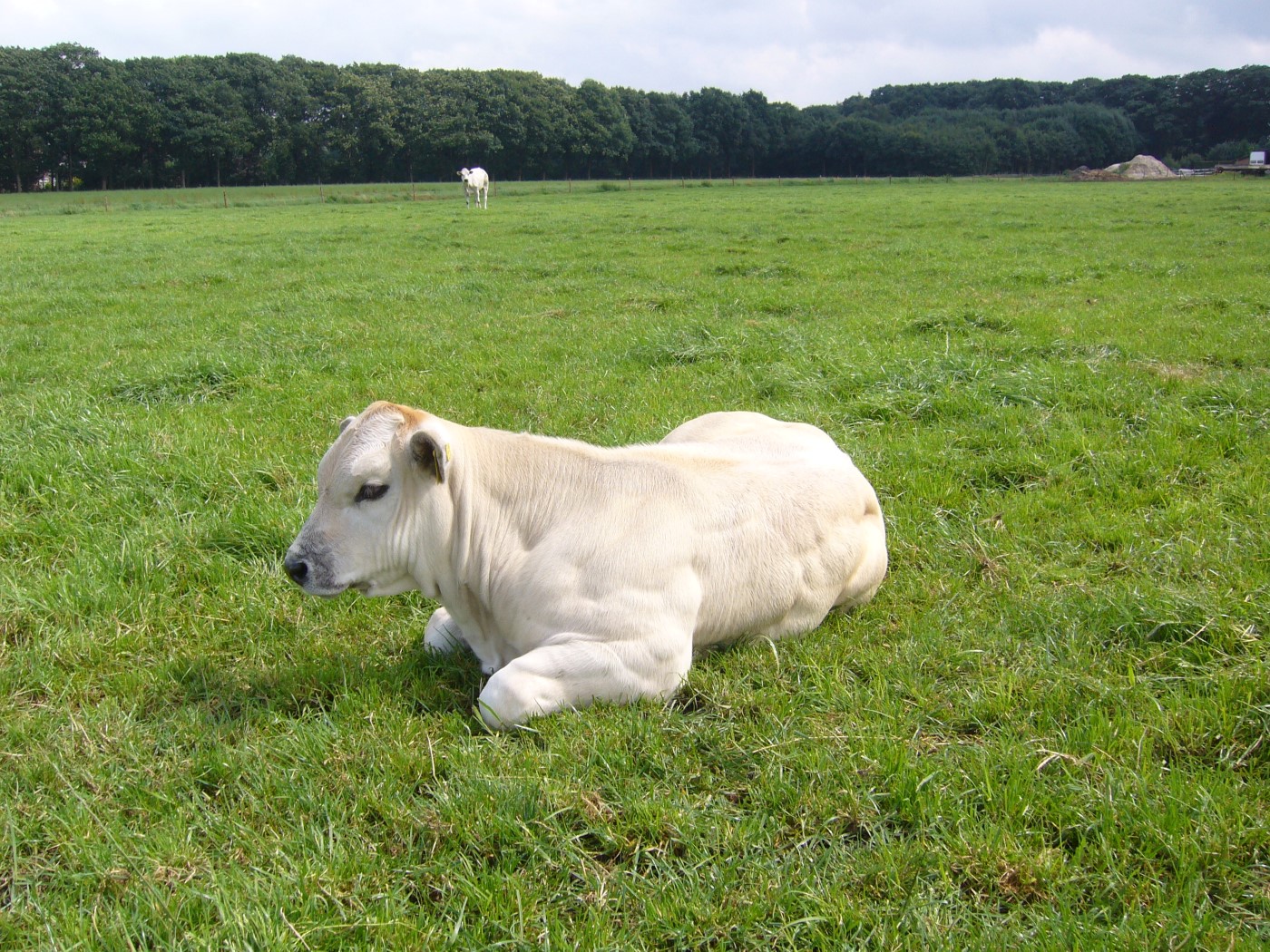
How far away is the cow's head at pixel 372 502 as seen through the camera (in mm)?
3920

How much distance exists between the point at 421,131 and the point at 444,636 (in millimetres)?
88383

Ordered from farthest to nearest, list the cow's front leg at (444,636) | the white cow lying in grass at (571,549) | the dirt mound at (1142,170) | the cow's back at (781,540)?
the dirt mound at (1142,170)
the cow's front leg at (444,636)
the cow's back at (781,540)
the white cow lying in grass at (571,549)

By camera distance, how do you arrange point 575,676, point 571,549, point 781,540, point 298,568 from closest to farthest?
1. point 575,676
2. point 298,568
3. point 571,549
4. point 781,540

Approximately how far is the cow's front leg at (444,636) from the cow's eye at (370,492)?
2.44ft

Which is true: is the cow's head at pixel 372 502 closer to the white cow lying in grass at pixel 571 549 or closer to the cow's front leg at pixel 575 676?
the white cow lying in grass at pixel 571 549

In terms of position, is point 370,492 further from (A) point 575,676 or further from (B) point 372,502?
(A) point 575,676

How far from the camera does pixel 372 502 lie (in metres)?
3.97

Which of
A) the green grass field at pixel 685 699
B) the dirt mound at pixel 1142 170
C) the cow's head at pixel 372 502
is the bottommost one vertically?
the green grass field at pixel 685 699

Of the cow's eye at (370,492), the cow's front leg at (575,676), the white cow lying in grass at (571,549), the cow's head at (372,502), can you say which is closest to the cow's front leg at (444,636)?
the white cow lying in grass at (571,549)

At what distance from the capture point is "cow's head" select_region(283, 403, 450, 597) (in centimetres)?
392

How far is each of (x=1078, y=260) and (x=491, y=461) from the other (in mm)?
16610

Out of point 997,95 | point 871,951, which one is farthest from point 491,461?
point 997,95

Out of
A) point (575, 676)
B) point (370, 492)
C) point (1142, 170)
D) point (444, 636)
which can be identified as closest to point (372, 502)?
point (370, 492)

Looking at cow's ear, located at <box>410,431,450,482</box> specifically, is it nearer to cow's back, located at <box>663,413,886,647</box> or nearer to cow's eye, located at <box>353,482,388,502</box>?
cow's eye, located at <box>353,482,388,502</box>
